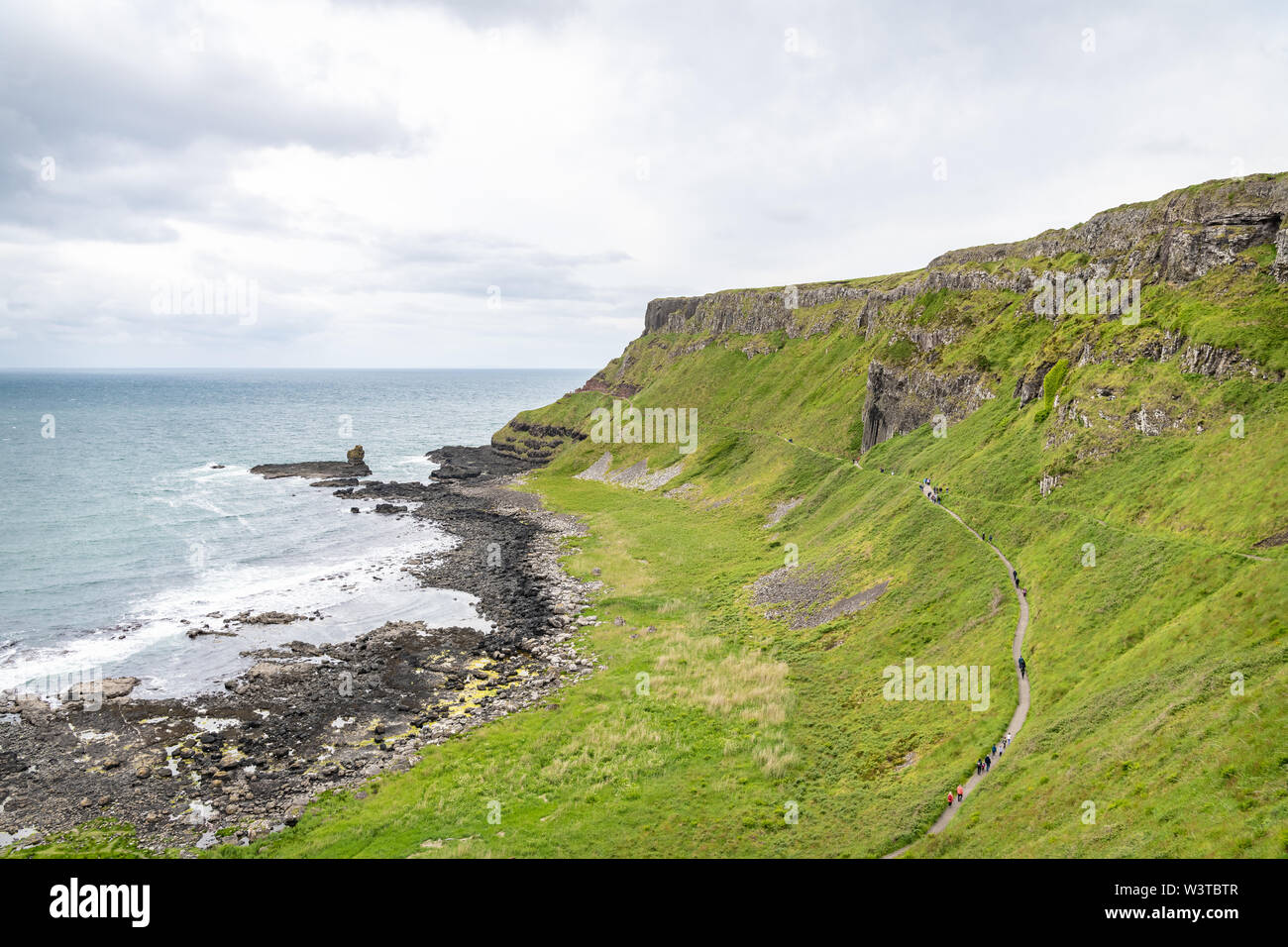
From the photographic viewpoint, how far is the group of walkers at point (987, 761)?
96.0 feet

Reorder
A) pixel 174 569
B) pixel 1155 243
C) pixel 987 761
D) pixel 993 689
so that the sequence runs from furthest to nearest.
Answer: pixel 174 569, pixel 1155 243, pixel 993 689, pixel 987 761

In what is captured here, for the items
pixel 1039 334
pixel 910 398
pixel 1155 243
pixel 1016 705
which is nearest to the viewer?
pixel 1016 705

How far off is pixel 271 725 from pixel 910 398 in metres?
83.5

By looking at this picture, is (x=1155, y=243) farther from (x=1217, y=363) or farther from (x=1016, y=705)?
(x=1016, y=705)

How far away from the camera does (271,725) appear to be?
150ft

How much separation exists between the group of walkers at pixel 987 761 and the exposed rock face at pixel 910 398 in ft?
188

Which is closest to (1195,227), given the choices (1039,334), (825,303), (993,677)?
(1039,334)

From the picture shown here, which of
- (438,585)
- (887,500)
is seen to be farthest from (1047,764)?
(438,585)

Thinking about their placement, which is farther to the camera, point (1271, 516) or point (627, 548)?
point (627, 548)

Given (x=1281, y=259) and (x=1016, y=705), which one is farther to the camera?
(x=1281, y=259)

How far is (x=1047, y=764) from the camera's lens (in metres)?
27.5
